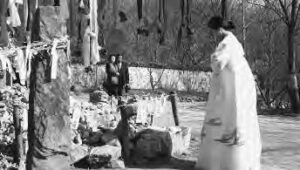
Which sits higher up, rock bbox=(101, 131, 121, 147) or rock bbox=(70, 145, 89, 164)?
rock bbox=(101, 131, 121, 147)

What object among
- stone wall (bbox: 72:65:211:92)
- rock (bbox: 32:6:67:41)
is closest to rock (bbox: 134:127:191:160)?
rock (bbox: 32:6:67:41)

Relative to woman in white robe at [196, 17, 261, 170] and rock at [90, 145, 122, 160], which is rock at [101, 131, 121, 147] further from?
woman in white robe at [196, 17, 261, 170]

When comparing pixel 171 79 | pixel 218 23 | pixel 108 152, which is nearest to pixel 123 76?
pixel 108 152

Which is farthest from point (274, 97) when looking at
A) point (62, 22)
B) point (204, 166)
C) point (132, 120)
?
point (62, 22)

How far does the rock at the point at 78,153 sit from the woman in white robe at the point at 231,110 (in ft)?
6.35

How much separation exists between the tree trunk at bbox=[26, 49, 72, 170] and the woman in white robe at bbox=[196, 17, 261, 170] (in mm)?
1913

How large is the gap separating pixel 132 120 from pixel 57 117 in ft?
9.51

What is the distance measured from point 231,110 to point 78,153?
2.37 metres

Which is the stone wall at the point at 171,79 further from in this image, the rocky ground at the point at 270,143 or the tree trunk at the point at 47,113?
the tree trunk at the point at 47,113

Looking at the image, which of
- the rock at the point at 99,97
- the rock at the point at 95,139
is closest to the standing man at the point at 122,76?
the rock at the point at 99,97

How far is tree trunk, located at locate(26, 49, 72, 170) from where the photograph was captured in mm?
4793

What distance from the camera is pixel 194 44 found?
25594mm

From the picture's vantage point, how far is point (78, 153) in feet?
22.6

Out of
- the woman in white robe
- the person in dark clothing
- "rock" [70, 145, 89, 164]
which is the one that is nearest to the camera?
the woman in white robe
